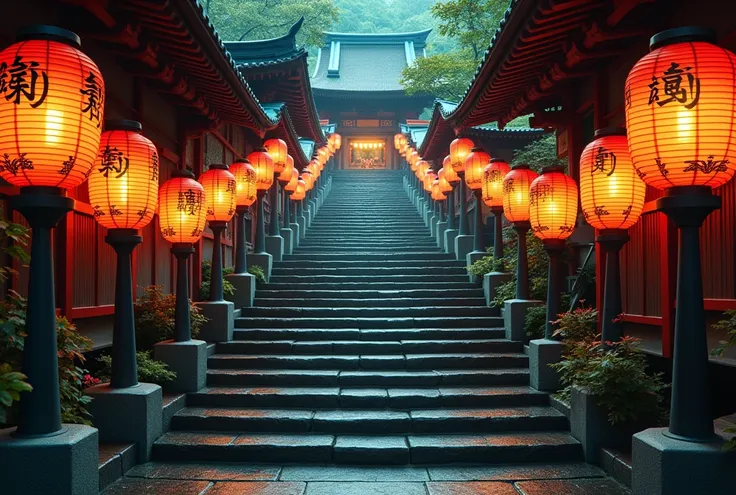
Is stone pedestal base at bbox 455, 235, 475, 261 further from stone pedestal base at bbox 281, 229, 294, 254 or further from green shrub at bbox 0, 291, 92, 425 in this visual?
green shrub at bbox 0, 291, 92, 425

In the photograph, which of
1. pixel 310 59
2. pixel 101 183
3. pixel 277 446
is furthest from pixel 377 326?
pixel 310 59

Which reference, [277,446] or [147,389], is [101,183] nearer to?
[147,389]

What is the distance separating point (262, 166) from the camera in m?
12.3

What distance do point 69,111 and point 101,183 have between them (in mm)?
1899

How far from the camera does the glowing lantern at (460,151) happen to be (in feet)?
47.2

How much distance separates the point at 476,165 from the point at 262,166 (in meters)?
4.54

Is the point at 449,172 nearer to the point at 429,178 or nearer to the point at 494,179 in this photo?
the point at 429,178

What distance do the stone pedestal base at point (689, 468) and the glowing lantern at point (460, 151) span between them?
1067cm

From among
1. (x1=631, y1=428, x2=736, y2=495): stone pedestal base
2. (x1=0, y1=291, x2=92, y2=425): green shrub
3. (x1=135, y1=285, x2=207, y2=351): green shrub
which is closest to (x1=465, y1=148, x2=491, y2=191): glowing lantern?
(x1=135, y1=285, x2=207, y2=351): green shrub

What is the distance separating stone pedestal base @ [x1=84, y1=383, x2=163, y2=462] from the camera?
6.38 metres

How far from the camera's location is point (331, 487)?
233 inches

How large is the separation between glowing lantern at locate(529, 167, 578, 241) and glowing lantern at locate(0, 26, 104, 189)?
18.7 feet

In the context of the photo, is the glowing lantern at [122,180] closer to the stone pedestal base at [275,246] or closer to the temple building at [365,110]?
the stone pedestal base at [275,246]

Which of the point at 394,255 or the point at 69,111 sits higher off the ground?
the point at 69,111
